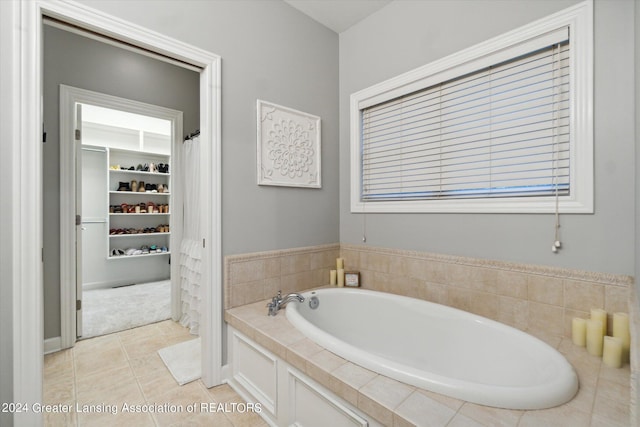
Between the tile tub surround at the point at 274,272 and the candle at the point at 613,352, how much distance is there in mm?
1736

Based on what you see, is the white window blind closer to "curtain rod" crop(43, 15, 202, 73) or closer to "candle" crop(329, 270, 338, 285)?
"candle" crop(329, 270, 338, 285)

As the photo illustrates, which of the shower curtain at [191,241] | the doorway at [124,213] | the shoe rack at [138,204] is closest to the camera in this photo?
the shower curtain at [191,241]

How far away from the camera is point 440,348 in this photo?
1.65 meters

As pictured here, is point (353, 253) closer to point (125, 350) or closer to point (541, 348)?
point (541, 348)

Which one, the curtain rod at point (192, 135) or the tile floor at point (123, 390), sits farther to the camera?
the curtain rod at point (192, 135)

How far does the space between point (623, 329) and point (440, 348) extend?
2.64 ft

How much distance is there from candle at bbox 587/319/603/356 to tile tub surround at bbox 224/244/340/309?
1.68 m

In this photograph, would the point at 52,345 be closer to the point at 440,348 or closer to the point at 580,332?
the point at 440,348

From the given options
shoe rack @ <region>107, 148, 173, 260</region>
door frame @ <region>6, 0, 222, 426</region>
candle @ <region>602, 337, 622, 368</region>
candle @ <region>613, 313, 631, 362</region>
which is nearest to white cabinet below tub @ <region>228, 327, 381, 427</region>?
door frame @ <region>6, 0, 222, 426</region>

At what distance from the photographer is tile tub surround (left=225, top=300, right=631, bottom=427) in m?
0.86

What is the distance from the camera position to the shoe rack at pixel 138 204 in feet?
14.2

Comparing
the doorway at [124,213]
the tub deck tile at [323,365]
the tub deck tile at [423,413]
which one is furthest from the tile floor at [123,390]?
the tub deck tile at [423,413]

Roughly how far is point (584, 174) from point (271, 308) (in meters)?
1.84

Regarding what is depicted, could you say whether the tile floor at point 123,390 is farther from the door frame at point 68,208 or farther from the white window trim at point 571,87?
the white window trim at point 571,87
